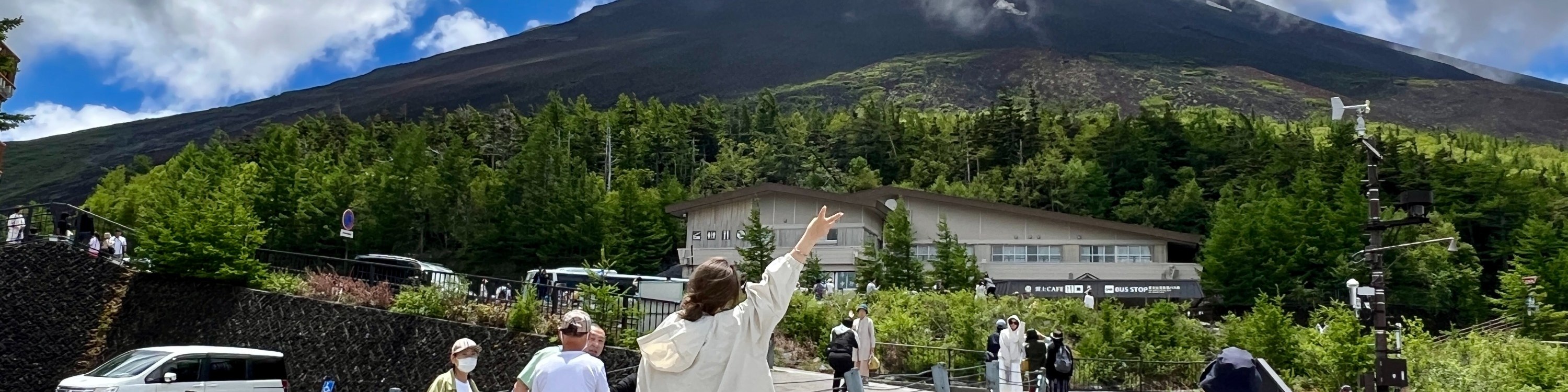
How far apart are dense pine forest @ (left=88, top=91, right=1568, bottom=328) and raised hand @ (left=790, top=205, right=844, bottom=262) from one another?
39676 mm

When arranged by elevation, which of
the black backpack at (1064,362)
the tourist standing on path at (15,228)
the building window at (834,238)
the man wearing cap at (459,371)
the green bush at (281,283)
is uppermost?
the building window at (834,238)

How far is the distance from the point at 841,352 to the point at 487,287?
10.5m

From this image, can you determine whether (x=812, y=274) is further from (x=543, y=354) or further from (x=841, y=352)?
(x=543, y=354)

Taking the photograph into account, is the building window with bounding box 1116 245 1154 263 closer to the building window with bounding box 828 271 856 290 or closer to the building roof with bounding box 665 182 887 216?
the building roof with bounding box 665 182 887 216

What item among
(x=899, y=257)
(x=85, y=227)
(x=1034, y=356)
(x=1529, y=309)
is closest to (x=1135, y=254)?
(x=899, y=257)

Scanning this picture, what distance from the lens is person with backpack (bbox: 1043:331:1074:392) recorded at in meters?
15.3

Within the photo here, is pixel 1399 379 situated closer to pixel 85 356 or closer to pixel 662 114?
pixel 85 356

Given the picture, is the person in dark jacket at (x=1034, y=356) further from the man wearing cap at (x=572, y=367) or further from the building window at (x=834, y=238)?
the building window at (x=834, y=238)

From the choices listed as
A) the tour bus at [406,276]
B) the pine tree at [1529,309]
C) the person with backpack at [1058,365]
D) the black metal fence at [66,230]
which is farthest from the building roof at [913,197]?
the person with backpack at [1058,365]

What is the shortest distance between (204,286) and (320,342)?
465 cm

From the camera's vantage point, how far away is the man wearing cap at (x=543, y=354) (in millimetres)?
5672

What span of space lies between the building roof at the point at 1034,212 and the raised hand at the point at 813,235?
5018 cm

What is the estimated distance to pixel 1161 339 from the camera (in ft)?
82.8

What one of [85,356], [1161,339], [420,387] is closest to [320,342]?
[420,387]
